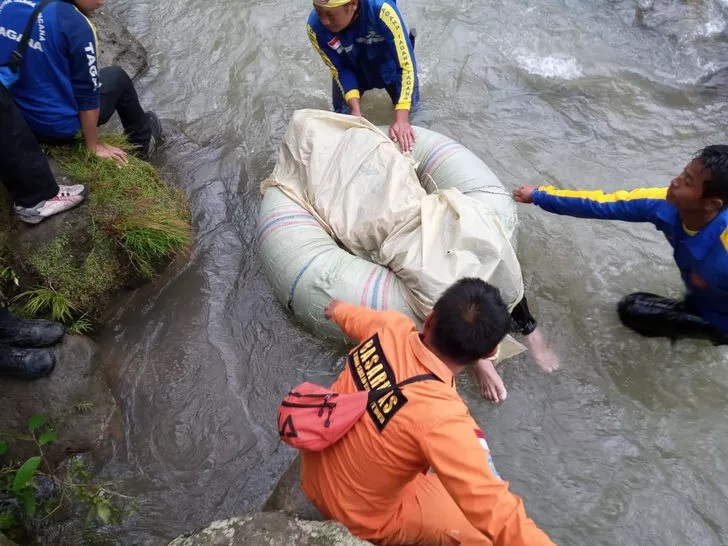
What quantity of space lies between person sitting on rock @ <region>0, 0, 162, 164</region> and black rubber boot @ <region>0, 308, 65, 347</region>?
124 centimetres

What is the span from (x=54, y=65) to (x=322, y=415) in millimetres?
2625

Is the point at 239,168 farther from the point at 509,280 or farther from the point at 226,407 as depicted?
the point at 509,280

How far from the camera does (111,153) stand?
4.09 meters

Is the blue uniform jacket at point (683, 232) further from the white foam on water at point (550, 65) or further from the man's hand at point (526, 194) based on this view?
the white foam on water at point (550, 65)

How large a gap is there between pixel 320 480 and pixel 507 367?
5.73 feet

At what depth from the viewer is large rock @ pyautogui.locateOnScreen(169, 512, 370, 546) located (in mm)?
2246

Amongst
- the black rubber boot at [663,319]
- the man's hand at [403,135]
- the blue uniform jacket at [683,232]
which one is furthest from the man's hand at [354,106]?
the black rubber boot at [663,319]

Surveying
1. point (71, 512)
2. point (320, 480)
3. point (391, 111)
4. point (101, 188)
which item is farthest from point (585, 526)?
point (391, 111)

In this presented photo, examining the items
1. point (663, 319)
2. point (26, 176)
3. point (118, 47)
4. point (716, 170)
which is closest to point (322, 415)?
point (716, 170)

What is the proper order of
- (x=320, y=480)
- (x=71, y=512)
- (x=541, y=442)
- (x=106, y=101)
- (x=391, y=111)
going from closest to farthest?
1. (x=320, y=480)
2. (x=71, y=512)
3. (x=541, y=442)
4. (x=106, y=101)
5. (x=391, y=111)

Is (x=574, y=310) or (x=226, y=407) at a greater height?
(x=574, y=310)

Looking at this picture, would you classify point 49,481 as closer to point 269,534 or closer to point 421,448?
point 269,534

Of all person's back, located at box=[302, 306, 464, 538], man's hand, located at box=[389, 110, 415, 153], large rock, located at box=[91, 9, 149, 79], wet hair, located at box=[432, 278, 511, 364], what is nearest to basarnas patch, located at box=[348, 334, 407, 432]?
person's back, located at box=[302, 306, 464, 538]

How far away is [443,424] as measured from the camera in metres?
2.01
